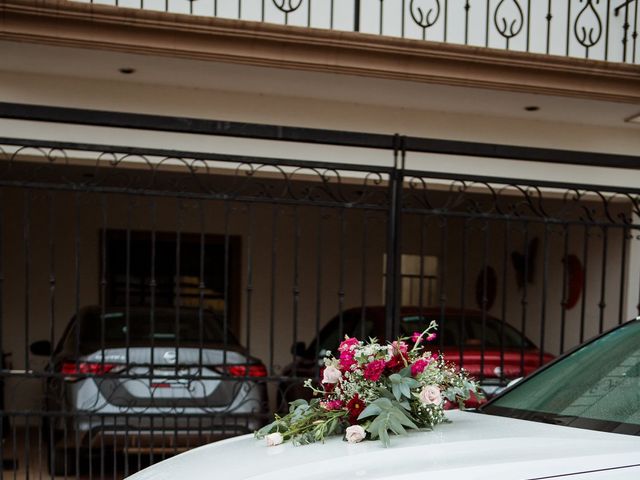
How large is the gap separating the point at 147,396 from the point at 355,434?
3.37 metres

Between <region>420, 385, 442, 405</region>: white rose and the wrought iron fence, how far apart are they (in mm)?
1856

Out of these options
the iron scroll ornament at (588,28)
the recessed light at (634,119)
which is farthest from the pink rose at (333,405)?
the recessed light at (634,119)

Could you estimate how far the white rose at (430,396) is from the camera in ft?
9.73

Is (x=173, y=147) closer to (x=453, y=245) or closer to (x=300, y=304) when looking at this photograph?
(x=300, y=304)

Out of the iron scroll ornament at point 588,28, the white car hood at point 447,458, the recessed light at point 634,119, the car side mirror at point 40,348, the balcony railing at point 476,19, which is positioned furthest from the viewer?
the car side mirror at point 40,348

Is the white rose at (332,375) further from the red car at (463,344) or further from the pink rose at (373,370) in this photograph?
the red car at (463,344)

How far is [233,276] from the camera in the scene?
1201 cm

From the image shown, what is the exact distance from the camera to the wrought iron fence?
17.1 feet

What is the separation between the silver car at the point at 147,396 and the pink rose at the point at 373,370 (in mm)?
2120

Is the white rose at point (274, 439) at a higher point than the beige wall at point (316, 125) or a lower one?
lower

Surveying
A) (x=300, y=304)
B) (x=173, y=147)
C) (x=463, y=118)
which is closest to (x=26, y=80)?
(x=173, y=147)

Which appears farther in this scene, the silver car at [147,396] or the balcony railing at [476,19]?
the balcony railing at [476,19]

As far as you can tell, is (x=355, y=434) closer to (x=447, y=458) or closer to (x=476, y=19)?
(x=447, y=458)

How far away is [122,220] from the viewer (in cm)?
1128
